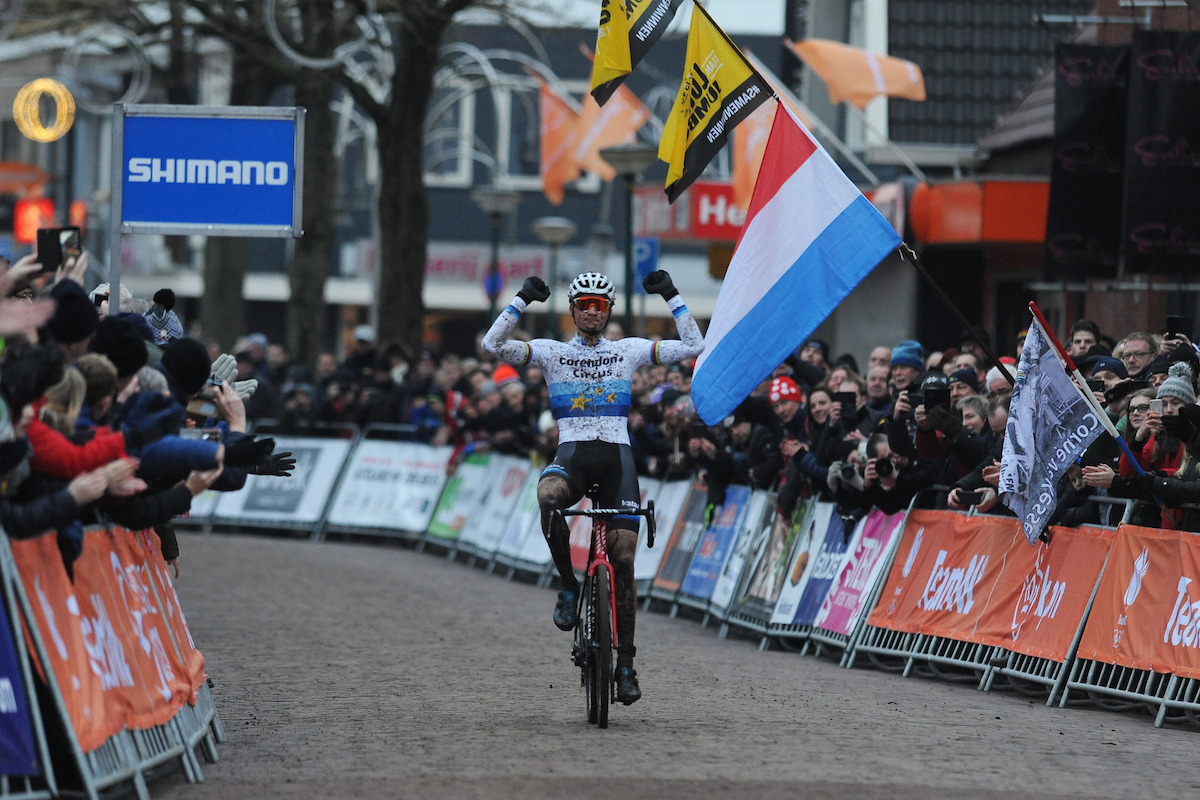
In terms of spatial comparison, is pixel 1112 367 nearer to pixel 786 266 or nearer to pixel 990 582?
pixel 990 582

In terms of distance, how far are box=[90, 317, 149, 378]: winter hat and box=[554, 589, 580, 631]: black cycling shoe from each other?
2780mm

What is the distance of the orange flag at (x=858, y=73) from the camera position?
834 inches

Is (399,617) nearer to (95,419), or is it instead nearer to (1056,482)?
(1056,482)

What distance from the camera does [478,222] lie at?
170 feet

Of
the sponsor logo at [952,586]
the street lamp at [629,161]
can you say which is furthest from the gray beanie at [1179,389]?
the street lamp at [629,161]

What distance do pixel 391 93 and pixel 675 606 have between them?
12.1 meters

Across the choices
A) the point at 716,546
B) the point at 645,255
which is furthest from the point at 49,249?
the point at 645,255

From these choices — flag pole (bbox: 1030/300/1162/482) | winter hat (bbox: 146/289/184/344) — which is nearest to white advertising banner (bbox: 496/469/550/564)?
winter hat (bbox: 146/289/184/344)

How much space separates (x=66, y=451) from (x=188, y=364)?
155cm

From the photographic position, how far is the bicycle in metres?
9.28

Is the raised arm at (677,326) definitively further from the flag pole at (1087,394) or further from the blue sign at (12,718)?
the blue sign at (12,718)

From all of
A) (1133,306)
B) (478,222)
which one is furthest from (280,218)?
(478,222)

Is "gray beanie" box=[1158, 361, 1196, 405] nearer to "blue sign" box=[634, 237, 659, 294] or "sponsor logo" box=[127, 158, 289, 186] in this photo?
"sponsor logo" box=[127, 158, 289, 186]

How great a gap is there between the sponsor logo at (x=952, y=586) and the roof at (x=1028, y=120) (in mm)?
10692
